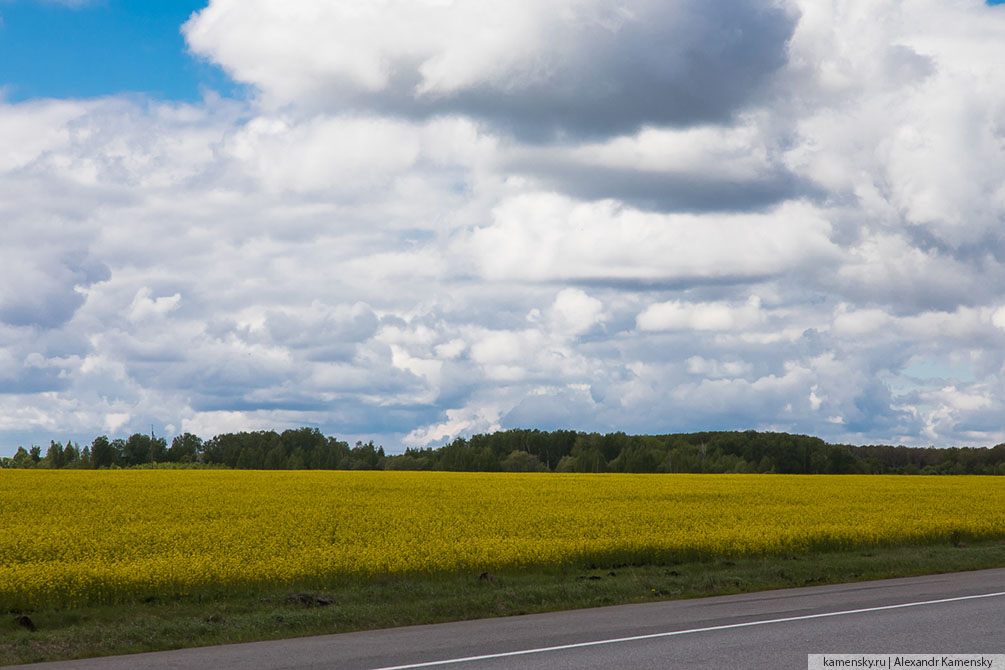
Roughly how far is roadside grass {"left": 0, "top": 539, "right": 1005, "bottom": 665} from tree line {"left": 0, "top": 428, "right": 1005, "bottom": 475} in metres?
97.5

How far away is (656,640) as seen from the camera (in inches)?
518

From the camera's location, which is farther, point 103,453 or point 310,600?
point 103,453

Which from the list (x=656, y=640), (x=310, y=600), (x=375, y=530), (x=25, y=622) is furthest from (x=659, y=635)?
(x=375, y=530)

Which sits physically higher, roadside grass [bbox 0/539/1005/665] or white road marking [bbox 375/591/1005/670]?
white road marking [bbox 375/591/1005/670]

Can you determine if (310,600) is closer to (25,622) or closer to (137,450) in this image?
(25,622)

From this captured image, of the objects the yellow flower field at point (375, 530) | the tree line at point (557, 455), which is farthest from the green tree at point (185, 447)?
the yellow flower field at point (375, 530)

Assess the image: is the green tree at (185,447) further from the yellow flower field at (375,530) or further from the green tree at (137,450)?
the yellow flower field at (375,530)

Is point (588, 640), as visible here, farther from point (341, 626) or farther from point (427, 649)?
point (341, 626)

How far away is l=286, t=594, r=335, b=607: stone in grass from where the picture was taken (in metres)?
18.0

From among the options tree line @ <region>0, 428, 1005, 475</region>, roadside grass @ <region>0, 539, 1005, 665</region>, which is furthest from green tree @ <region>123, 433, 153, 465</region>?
roadside grass @ <region>0, 539, 1005, 665</region>

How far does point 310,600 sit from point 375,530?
1049 cm

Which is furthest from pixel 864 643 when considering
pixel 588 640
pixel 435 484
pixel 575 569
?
pixel 435 484

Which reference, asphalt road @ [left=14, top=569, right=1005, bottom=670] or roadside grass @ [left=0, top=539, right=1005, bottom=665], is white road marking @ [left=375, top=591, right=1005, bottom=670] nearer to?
asphalt road @ [left=14, top=569, right=1005, bottom=670]

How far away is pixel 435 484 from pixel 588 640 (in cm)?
4022
